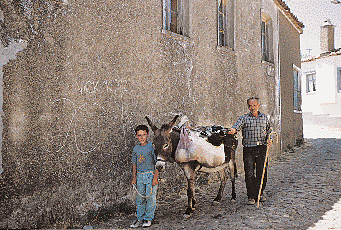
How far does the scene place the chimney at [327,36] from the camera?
24.1 metres

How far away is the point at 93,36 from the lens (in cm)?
457

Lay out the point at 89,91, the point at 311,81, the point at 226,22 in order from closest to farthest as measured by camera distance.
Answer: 1. the point at 89,91
2. the point at 226,22
3. the point at 311,81

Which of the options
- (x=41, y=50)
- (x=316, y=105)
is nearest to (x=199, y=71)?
(x=41, y=50)

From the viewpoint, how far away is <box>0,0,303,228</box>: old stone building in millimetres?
3666

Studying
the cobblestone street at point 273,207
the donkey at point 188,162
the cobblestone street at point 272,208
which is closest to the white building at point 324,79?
the cobblestone street at point 273,207

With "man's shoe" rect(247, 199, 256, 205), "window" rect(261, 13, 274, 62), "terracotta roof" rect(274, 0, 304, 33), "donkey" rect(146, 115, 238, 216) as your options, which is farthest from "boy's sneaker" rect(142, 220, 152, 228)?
"terracotta roof" rect(274, 0, 304, 33)

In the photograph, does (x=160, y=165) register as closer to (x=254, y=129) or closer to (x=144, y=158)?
(x=144, y=158)

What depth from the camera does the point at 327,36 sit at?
24.0 meters

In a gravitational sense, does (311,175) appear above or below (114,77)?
below

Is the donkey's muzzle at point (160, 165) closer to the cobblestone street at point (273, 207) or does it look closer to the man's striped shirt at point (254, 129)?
the cobblestone street at point (273, 207)

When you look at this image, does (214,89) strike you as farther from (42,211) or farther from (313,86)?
(313,86)

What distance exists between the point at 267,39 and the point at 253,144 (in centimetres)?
732

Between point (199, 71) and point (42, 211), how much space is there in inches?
178

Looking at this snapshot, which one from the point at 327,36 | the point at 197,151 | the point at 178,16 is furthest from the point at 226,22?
the point at 327,36
